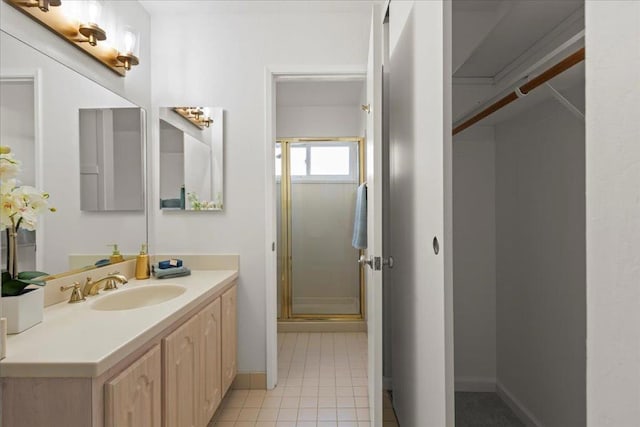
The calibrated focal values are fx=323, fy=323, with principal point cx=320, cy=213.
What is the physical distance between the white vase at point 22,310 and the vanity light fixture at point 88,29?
1.13 metres

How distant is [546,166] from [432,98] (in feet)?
3.09

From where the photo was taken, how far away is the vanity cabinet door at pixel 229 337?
1.90m

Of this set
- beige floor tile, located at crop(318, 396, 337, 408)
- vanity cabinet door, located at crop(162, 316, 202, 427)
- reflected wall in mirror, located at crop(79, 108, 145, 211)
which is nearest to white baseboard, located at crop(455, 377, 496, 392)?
beige floor tile, located at crop(318, 396, 337, 408)

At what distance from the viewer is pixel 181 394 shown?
4.40ft

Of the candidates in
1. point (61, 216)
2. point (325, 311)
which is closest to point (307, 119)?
point (325, 311)

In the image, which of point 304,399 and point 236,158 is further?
point 236,158

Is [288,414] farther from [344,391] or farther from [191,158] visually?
[191,158]

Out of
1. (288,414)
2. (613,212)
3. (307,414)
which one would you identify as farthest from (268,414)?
(613,212)

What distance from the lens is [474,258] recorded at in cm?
205

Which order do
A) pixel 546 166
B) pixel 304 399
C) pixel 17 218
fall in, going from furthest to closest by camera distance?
pixel 304 399 → pixel 546 166 → pixel 17 218

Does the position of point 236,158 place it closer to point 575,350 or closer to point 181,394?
point 181,394

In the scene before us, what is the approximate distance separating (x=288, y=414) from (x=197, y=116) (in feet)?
6.51

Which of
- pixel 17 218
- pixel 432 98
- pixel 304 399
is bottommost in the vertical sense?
pixel 304 399

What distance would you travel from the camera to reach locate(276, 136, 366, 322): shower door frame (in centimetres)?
343
